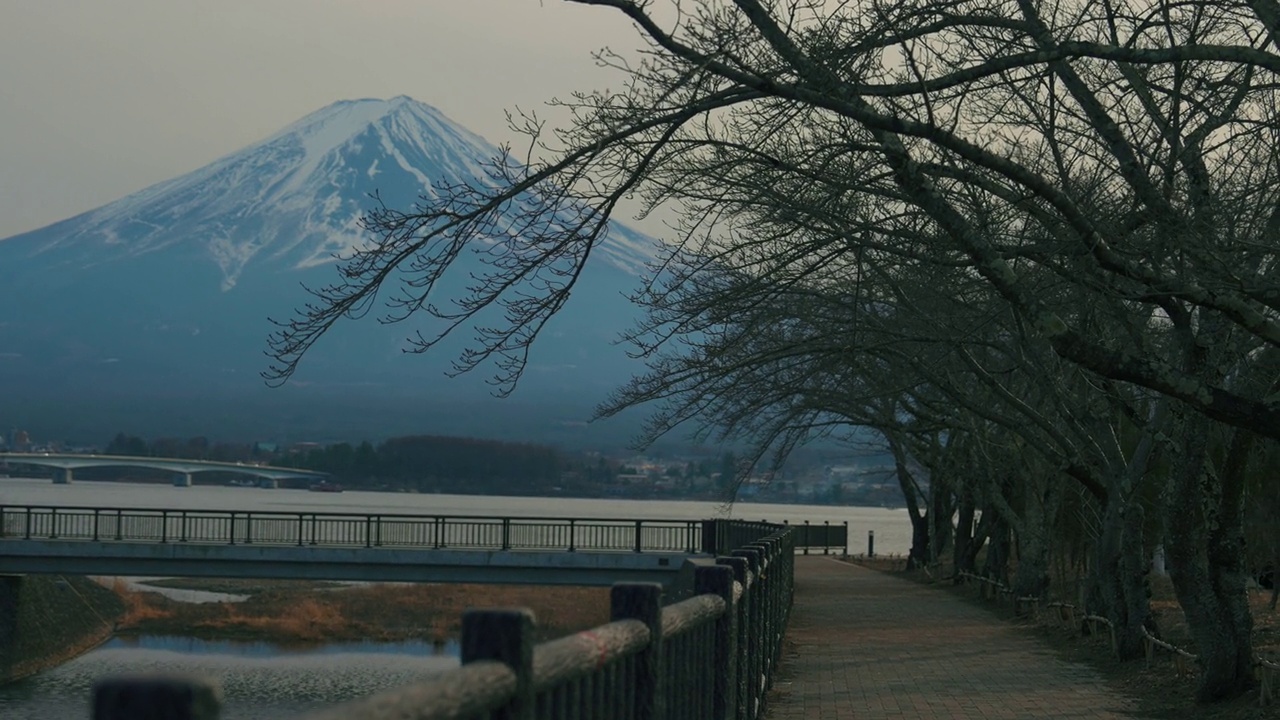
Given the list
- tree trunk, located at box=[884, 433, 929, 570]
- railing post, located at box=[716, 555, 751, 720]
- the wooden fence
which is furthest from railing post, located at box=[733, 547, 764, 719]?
tree trunk, located at box=[884, 433, 929, 570]

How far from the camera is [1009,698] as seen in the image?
54.5 ft

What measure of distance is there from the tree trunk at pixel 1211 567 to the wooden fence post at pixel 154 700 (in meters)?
13.3

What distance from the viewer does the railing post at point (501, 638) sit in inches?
153

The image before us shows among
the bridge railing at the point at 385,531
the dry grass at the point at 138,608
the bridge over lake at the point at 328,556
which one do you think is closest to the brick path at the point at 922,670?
the bridge over lake at the point at 328,556

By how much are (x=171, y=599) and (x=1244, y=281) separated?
5740cm

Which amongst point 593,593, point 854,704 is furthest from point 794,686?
point 593,593

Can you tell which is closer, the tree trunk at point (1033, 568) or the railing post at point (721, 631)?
the railing post at point (721, 631)

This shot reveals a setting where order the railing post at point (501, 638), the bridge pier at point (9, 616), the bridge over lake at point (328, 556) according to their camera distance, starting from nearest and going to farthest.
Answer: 1. the railing post at point (501, 638)
2. the bridge over lake at point (328, 556)
3. the bridge pier at point (9, 616)

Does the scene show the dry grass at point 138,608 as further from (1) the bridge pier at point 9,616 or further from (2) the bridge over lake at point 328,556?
(2) the bridge over lake at point 328,556

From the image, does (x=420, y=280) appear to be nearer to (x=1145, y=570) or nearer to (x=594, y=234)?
(x=594, y=234)

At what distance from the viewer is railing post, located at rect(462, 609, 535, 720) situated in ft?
12.7

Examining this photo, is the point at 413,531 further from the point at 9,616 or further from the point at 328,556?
the point at 9,616

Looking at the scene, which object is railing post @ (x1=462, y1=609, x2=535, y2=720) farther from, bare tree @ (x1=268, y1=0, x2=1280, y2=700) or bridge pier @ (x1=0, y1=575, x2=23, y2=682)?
bridge pier @ (x1=0, y1=575, x2=23, y2=682)

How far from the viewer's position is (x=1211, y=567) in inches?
581
